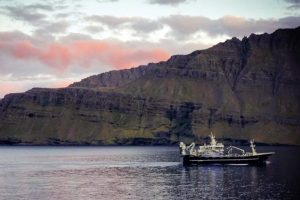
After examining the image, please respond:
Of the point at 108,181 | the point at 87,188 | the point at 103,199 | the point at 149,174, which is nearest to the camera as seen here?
the point at 103,199

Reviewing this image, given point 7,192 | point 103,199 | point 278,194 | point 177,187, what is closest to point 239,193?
point 278,194

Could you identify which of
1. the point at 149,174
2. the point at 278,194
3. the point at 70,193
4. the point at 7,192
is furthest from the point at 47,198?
the point at 149,174

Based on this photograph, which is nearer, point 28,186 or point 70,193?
point 70,193

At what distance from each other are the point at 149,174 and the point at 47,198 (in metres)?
68.1

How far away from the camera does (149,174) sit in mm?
197500

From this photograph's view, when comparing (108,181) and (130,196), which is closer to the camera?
(130,196)

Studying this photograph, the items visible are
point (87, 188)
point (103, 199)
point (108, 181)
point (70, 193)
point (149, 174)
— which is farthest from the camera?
point (149, 174)

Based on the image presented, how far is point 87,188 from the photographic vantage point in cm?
15425

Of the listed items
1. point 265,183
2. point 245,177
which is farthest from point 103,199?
point 245,177

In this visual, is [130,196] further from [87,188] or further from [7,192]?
[7,192]

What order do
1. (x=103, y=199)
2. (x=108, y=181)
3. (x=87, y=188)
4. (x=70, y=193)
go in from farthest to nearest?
1. (x=108, y=181)
2. (x=87, y=188)
3. (x=70, y=193)
4. (x=103, y=199)

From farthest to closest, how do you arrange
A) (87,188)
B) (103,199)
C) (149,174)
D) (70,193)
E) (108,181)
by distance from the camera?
1. (149,174)
2. (108,181)
3. (87,188)
4. (70,193)
5. (103,199)

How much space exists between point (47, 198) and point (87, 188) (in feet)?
71.3

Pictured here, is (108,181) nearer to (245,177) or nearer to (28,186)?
(28,186)
